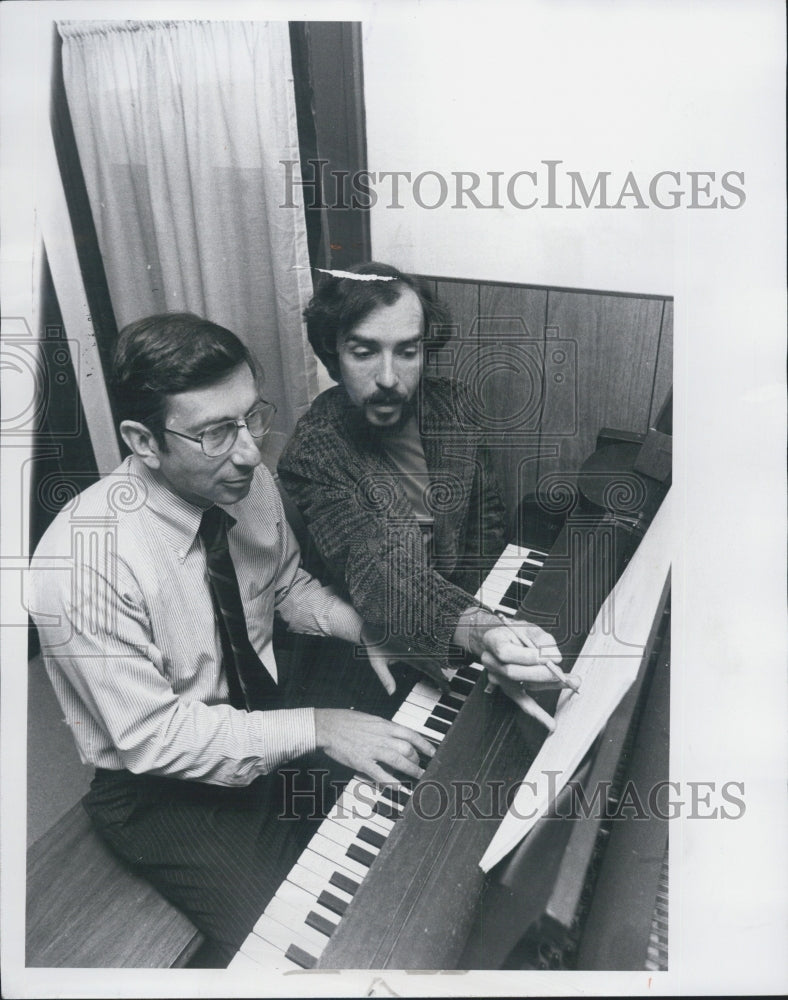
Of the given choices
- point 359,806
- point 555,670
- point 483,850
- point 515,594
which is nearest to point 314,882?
point 359,806

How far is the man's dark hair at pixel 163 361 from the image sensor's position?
1213 mm

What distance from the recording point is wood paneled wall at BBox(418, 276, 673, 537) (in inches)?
54.8

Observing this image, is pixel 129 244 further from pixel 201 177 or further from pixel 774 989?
pixel 774 989

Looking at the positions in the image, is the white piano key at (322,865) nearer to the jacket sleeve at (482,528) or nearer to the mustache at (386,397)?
the jacket sleeve at (482,528)

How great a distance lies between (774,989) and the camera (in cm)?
131

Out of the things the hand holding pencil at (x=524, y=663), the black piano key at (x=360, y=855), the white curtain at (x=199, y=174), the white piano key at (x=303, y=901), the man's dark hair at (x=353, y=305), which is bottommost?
the white piano key at (x=303, y=901)

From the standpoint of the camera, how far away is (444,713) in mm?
1279

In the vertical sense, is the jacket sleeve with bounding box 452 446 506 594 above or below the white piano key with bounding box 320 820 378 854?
above

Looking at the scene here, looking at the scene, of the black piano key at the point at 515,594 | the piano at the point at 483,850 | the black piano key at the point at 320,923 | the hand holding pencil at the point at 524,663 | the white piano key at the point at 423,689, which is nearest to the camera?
the piano at the point at 483,850

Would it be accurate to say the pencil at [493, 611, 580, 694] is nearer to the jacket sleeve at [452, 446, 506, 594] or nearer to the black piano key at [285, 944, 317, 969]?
the jacket sleeve at [452, 446, 506, 594]

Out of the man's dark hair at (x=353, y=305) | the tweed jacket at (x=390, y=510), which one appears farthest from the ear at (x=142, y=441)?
the man's dark hair at (x=353, y=305)

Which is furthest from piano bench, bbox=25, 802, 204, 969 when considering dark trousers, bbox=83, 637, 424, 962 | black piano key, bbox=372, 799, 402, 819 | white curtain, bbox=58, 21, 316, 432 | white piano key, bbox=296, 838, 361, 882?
white curtain, bbox=58, 21, 316, 432

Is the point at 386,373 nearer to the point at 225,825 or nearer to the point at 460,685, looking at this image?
the point at 460,685

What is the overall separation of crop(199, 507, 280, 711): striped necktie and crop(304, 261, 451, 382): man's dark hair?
0.37 metres
